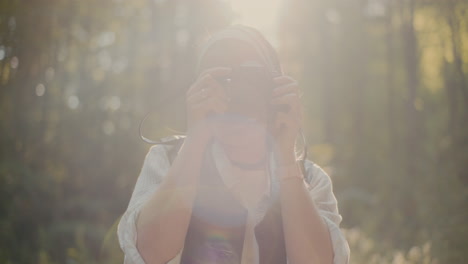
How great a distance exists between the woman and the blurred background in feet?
9.07

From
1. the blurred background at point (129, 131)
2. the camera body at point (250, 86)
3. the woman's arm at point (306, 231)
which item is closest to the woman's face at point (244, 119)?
the camera body at point (250, 86)

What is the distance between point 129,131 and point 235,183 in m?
8.43

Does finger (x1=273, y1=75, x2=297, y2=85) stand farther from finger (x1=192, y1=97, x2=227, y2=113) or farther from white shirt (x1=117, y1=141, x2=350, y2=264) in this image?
white shirt (x1=117, y1=141, x2=350, y2=264)

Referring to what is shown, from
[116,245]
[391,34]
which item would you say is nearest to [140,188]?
[116,245]

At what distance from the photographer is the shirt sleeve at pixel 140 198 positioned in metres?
1.64

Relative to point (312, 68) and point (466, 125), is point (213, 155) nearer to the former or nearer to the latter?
point (466, 125)

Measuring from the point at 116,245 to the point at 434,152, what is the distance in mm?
6991

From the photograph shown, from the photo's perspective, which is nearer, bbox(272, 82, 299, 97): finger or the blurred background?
bbox(272, 82, 299, 97): finger

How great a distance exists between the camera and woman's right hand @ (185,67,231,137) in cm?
170

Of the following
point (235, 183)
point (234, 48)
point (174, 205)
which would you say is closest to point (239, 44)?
point (234, 48)

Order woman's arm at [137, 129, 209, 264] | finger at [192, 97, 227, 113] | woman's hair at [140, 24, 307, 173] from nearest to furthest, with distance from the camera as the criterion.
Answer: woman's arm at [137, 129, 209, 264] < finger at [192, 97, 227, 113] < woman's hair at [140, 24, 307, 173]

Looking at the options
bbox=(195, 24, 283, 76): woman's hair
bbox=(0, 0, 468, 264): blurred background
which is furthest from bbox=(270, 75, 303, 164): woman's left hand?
bbox=(0, 0, 468, 264): blurred background

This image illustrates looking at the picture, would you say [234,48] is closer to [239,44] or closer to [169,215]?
[239,44]

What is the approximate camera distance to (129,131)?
10.0m
